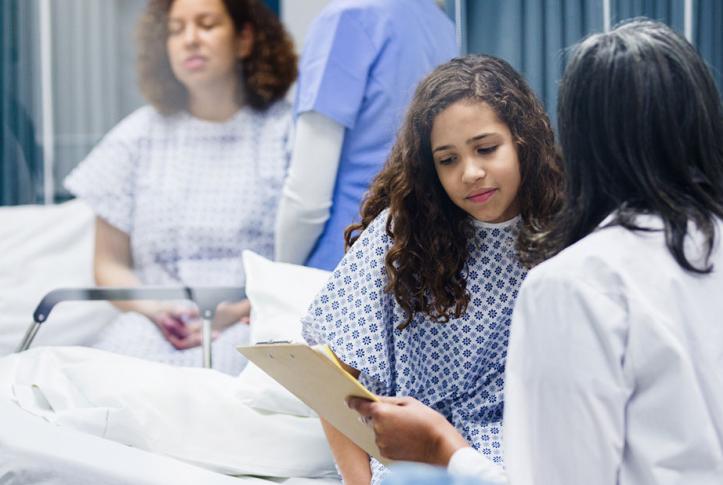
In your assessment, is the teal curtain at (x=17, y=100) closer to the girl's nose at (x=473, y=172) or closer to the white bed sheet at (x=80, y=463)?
the white bed sheet at (x=80, y=463)

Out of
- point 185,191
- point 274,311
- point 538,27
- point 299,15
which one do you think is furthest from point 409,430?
point 299,15

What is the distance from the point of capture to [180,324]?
103 inches

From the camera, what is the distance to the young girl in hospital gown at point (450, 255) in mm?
1738

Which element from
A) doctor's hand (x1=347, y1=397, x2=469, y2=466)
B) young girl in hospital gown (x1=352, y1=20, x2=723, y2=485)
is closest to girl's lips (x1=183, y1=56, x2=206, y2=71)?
doctor's hand (x1=347, y1=397, x2=469, y2=466)

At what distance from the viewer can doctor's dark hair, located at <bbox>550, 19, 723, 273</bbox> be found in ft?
3.82

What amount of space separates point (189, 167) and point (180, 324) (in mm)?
413

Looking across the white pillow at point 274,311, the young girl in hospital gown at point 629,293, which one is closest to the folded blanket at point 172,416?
the white pillow at point 274,311

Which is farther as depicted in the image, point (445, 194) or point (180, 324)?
point (180, 324)

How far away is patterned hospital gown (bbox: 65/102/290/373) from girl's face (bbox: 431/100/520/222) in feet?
3.13

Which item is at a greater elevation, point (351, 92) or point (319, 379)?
point (351, 92)

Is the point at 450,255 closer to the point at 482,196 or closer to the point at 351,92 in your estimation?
the point at 482,196

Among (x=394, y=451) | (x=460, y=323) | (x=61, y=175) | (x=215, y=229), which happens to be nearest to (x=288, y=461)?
(x=460, y=323)

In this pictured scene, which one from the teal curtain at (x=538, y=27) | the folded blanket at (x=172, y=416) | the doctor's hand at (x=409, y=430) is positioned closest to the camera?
the doctor's hand at (x=409, y=430)

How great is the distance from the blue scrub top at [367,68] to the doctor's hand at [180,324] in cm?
55
